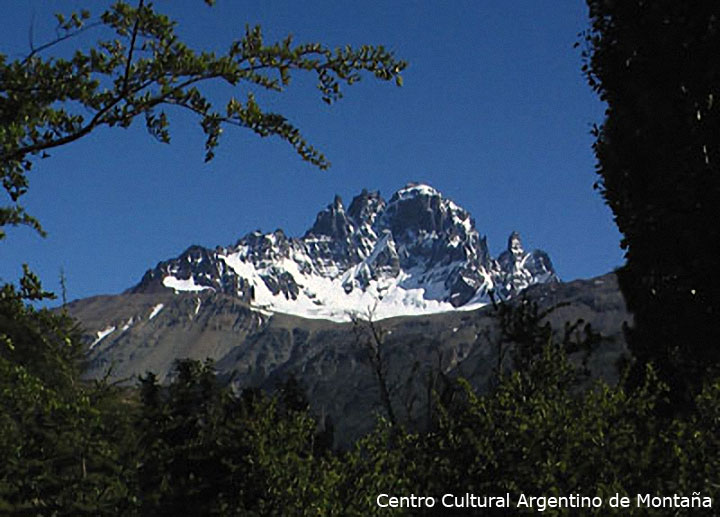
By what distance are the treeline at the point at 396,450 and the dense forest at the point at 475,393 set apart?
31 millimetres

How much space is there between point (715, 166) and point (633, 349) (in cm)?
379

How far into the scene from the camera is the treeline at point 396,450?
948 cm

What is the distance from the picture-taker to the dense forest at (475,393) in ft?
22.8

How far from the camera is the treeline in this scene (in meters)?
9.48

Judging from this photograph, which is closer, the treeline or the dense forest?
the dense forest

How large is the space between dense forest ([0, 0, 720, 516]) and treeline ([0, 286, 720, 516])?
3 cm

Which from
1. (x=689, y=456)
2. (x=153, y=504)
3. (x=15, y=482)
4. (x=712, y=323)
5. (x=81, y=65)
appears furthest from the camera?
(x=153, y=504)

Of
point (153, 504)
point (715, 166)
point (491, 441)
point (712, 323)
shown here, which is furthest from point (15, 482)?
point (715, 166)

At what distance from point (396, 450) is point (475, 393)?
1.31 m

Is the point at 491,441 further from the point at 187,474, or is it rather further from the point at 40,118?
the point at 187,474

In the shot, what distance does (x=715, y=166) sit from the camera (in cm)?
1548

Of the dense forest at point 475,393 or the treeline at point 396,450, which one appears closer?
the dense forest at point 475,393

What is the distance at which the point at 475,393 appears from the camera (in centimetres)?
1188

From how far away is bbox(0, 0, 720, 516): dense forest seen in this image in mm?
6938
